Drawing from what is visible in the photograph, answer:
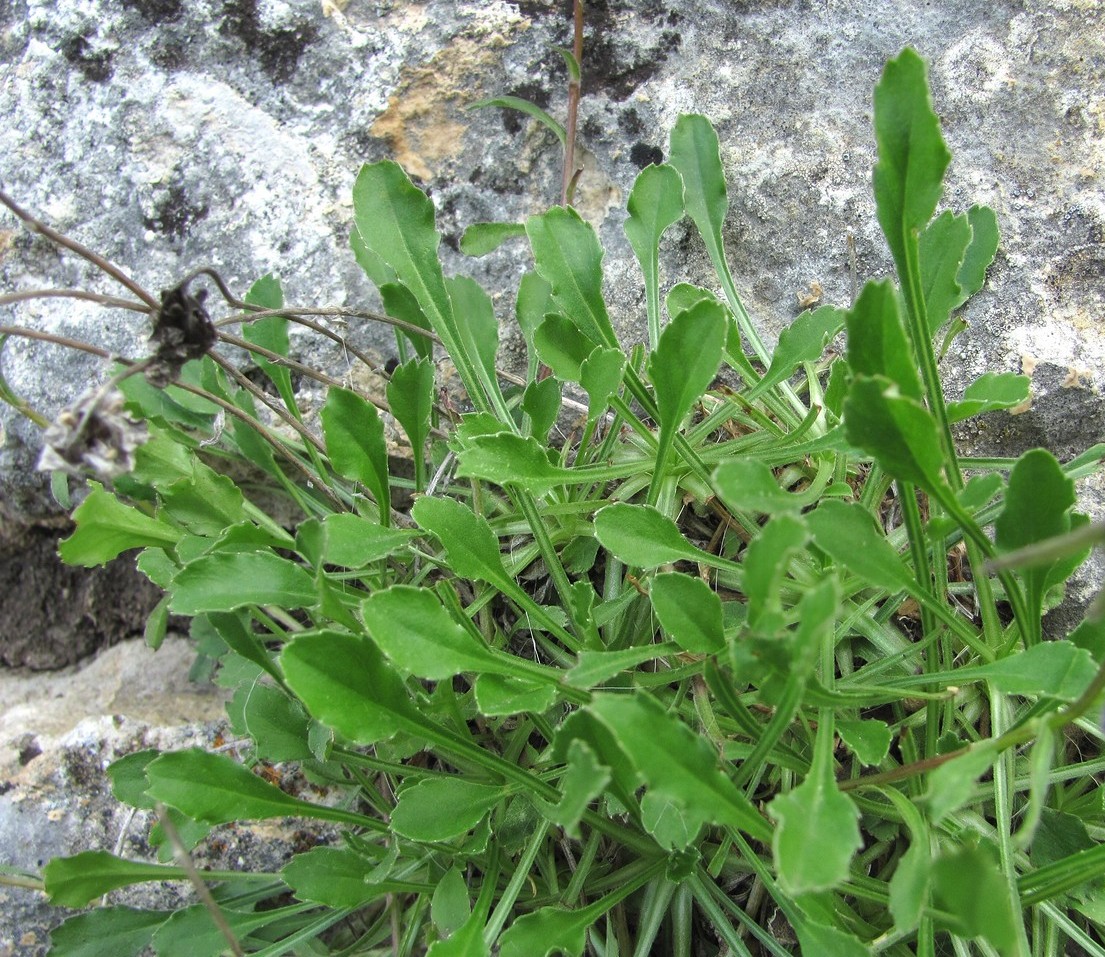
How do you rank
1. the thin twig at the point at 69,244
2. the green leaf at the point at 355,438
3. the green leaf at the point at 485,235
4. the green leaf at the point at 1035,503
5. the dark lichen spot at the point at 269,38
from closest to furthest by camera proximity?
the green leaf at the point at 1035,503
the thin twig at the point at 69,244
the green leaf at the point at 355,438
the green leaf at the point at 485,235
the dark lichen spot at the point at 269,38

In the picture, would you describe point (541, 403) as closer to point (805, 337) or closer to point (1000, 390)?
point (805, 337)

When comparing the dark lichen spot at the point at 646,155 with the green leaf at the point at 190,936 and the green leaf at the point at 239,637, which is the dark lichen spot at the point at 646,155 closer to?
the green leaf at the point at 239,637

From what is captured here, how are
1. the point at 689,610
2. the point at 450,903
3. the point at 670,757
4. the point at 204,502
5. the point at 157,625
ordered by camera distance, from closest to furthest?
the point at 670,757 → the point at 689,610 → the point at 450,903 → the point at 204,502 → the point at 157,625

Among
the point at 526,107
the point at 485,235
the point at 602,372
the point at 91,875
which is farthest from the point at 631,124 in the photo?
the point at 91,875

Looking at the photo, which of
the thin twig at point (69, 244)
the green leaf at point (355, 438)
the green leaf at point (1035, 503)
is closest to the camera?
the green leaf at point (1035, 503)

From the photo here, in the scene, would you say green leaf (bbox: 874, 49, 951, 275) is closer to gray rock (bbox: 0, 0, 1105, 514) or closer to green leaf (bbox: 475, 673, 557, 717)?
gray rock (bbox: 0, 0, 1105, 514)

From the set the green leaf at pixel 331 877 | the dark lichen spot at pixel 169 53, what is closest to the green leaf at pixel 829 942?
the green leaf at pixel 331 877

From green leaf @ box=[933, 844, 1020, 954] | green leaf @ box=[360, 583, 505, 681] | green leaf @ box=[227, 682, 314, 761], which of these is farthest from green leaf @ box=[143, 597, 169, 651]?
green leaf @ box=[933, 844, 1020, 954]
